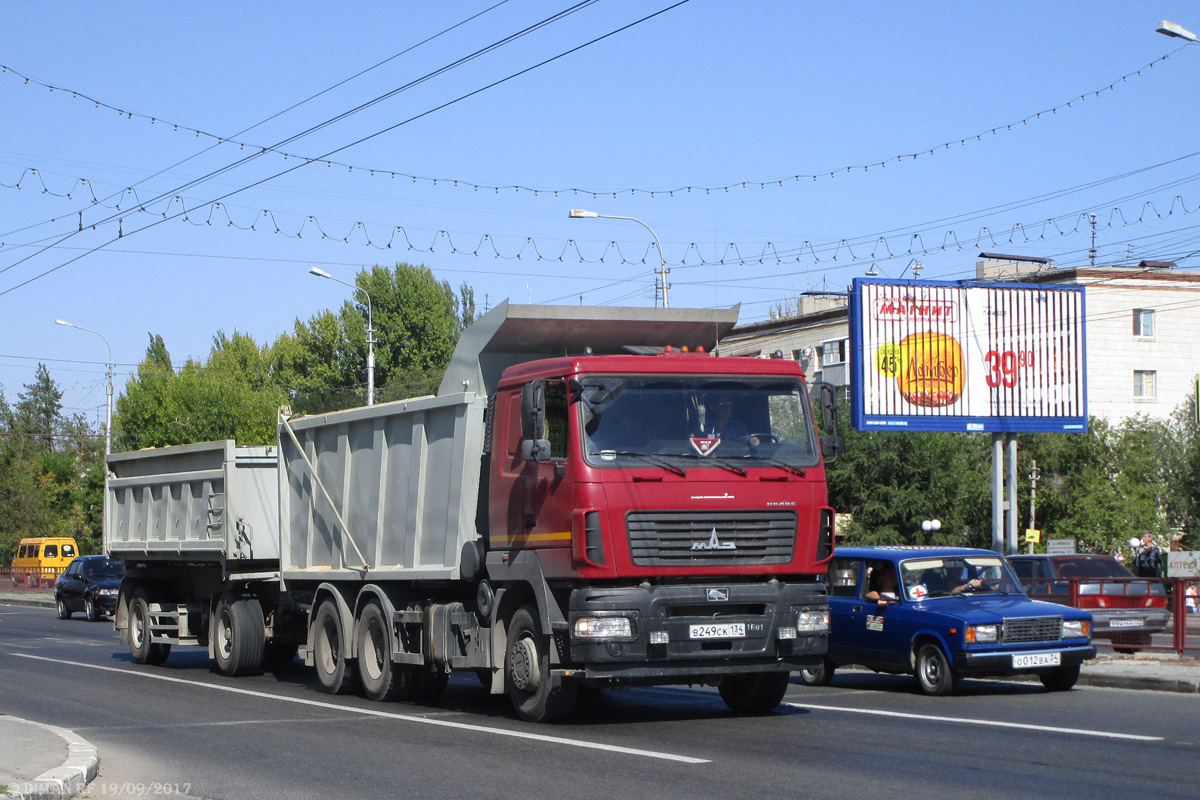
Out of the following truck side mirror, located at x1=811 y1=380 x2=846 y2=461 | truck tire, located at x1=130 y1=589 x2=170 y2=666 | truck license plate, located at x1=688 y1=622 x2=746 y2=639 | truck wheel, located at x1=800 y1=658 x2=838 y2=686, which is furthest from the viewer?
truck tire, located at x1=130 y1=589 x2=170 y2=666

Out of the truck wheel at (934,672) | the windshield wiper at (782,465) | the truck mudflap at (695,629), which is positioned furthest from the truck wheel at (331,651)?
the truck wheel at (934,672)

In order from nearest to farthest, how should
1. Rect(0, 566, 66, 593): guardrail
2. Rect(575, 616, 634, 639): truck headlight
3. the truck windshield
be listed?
Rect(575, 616, 634, 639): truck headlight
the truck windshield
Rect(0, 566, 66, 593): guardrail

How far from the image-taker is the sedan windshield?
14828 millimetres

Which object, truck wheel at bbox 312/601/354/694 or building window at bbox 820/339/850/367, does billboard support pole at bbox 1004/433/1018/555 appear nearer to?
truck wheel at bbox 312/601/354/694

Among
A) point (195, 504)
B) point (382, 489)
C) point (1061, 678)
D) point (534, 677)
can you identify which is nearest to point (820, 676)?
point (1061, 678)

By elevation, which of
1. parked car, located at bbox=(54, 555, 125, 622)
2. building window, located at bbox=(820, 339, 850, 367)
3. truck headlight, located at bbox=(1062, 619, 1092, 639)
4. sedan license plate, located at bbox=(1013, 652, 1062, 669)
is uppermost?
building window, located at bbox=(820, 339, 850, 367)

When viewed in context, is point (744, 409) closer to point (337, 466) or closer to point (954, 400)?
point (337, 466)

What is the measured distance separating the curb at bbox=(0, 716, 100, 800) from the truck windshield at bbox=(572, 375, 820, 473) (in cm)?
430

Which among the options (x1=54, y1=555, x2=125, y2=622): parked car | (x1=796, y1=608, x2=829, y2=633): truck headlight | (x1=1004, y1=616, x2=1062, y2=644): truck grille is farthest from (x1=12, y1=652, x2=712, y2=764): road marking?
(x1=54, y1=555, x2=125, y2=622): parked car

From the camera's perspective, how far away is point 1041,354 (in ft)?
98.4

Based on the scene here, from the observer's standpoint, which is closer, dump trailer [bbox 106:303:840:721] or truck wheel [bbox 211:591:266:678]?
dump trailer [bbox 106:303:840:721]

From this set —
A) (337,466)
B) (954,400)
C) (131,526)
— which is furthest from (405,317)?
(337,466)

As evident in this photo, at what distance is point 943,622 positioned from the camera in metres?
14.0

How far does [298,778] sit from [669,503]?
3.60m
